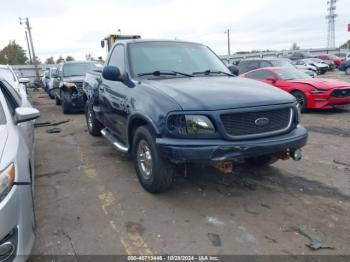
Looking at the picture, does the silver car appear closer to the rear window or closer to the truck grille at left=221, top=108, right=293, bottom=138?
the rear window

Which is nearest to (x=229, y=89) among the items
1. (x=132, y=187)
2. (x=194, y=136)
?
(x=194, y=136)

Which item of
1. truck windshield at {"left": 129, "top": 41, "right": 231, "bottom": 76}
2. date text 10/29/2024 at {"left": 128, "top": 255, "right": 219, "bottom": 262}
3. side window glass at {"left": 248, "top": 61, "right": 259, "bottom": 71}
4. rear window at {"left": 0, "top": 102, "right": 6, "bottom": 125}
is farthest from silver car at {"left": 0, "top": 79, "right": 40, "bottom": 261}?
side window glass at {"left": 248, "top": 61, "right": 259, "bottom": 71}

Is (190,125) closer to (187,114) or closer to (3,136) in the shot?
(187,114)

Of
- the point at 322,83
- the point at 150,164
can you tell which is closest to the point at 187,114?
the point at 150,164

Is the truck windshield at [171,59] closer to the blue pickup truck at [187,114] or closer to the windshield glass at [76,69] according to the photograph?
the blue pickup truck at [187,114]

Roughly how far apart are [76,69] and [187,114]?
9531mm

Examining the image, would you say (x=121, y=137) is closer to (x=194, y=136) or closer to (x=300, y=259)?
(x=194, y=136)

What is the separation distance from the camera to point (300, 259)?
9.71 feet

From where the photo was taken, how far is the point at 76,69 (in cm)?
1207

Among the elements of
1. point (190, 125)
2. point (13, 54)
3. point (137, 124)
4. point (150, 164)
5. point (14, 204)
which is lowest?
point (150, 164)

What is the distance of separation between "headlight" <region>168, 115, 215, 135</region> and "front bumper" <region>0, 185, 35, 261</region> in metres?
1.55

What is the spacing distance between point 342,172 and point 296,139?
1.66 m

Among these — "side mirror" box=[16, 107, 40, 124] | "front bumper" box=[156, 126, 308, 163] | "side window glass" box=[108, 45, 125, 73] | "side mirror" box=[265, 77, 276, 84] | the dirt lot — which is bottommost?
the dirt lot

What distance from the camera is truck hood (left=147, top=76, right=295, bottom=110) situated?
3.57m
